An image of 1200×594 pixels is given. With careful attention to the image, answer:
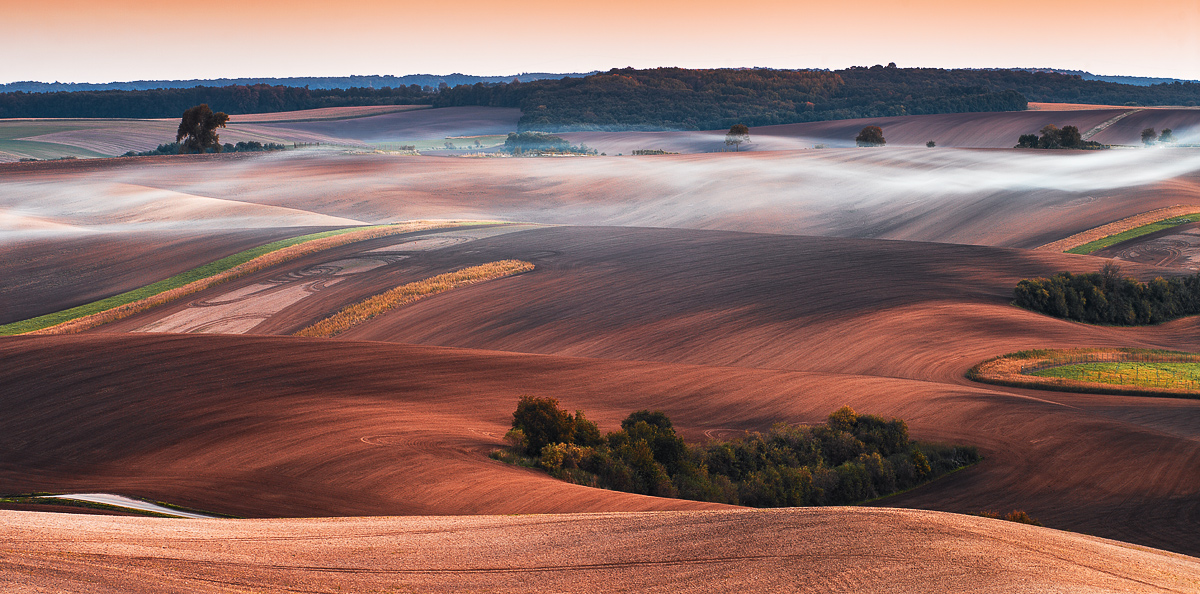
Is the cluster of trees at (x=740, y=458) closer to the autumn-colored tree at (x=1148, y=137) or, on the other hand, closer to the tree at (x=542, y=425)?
the tree at (x=542, y=425)

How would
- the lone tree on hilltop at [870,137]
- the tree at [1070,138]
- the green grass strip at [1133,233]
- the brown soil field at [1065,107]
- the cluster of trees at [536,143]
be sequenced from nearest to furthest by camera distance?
the green grass strip at [1133,233]
the tree at [1070,138]
the lone tree on hilltop at [870,137]
the cluster of trees at [536,143]
the brown soil field at [1065,107]

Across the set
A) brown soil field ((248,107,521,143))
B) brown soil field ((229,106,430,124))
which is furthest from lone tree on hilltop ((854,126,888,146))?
brown soil field ((229,106,430,124))

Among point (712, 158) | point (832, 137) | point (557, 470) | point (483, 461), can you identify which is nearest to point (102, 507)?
point (483, 461)

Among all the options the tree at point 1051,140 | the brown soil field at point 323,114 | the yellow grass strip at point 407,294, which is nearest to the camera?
the yellow grass strip at point 407,294

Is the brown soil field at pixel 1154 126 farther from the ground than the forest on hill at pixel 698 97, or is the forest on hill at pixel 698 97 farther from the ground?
the forest on hill at pixel 698 97

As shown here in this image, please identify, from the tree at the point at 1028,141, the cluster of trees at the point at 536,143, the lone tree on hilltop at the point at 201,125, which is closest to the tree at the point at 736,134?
the cluster of trees at the point at 536,143

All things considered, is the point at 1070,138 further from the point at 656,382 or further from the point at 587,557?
the point at 587,557

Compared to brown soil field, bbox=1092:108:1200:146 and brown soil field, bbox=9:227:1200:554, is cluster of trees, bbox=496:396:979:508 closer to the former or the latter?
brown soil field, bbox=9:227:1200:554
